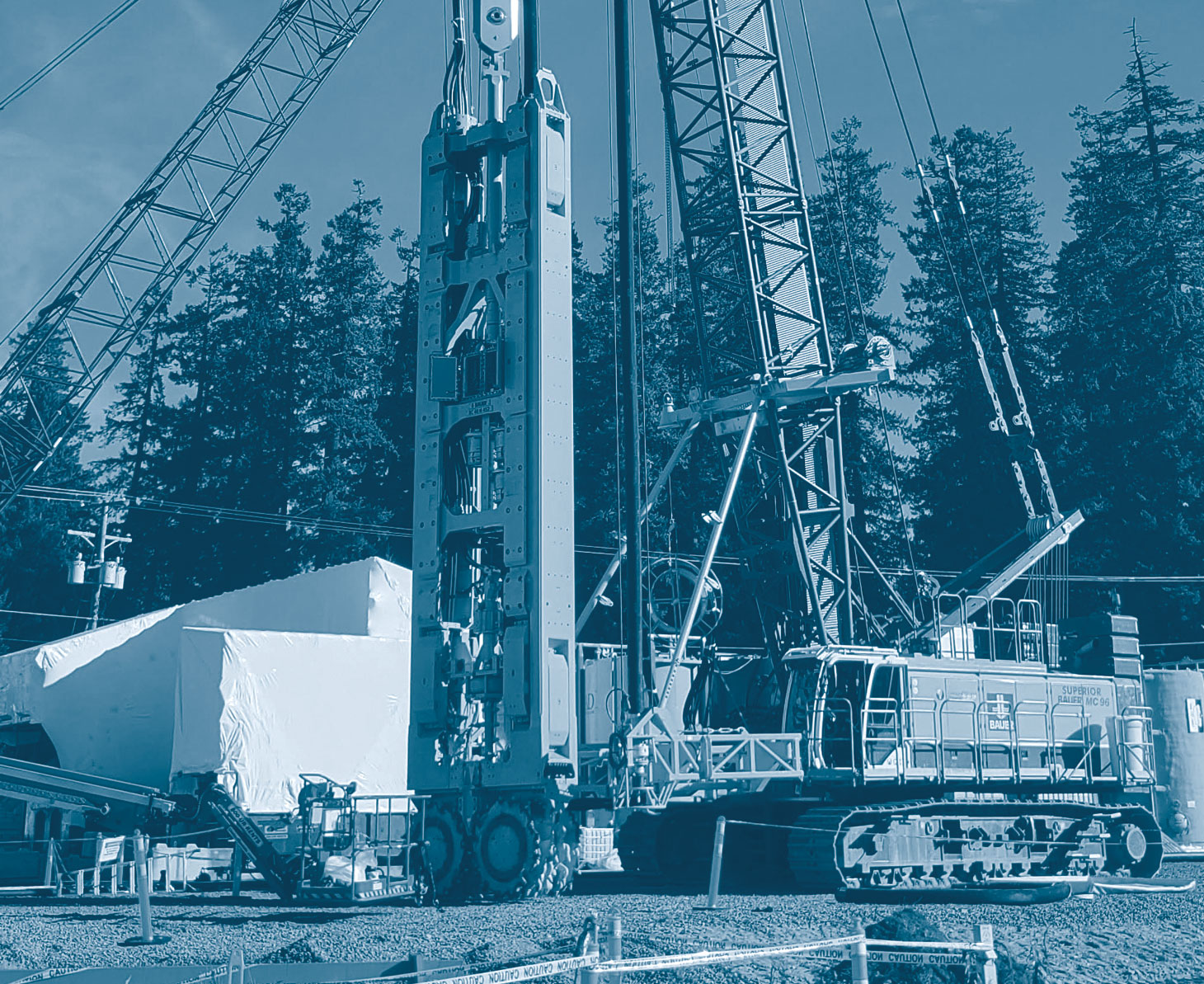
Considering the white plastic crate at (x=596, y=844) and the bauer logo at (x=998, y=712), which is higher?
the bauer logo at (x=998, y=712)

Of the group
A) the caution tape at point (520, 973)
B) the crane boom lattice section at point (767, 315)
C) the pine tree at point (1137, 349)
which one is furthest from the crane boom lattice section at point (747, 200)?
the pine tree at point (1137, 349)

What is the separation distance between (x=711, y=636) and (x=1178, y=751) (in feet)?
41.2

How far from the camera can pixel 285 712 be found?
99.1ft

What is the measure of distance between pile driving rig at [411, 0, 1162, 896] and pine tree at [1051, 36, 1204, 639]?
3016 centimetres

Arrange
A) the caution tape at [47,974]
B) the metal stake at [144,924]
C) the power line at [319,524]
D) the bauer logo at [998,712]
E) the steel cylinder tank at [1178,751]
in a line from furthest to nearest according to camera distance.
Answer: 1. the power line at [319,524]
2. the steel cylinder tank at [1178,751]
3. the bauer logo at [998,712]
4. the metal stake at [144,924]
5. the caution tape at [47,974]

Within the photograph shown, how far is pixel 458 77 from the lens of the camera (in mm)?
Result: 21453

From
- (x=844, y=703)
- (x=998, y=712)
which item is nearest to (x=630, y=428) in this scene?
(x=844, y=703)

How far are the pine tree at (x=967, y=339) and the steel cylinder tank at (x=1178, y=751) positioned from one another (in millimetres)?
26171

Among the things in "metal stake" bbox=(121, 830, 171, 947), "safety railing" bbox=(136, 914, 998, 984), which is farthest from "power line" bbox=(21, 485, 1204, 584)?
"safety railing" bbox=(136, 914, 998, 984)

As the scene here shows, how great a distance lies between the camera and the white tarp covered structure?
29.7m

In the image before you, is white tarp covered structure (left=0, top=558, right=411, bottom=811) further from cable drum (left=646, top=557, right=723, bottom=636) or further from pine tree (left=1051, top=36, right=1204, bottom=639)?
pine tree (left=1051, top=36, right=1204, bottom=639)

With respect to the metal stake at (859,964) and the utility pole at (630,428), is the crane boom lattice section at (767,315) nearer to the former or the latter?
the utility pole at (630,428)

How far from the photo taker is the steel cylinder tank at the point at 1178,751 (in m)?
31.0

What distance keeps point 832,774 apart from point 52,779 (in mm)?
11579
